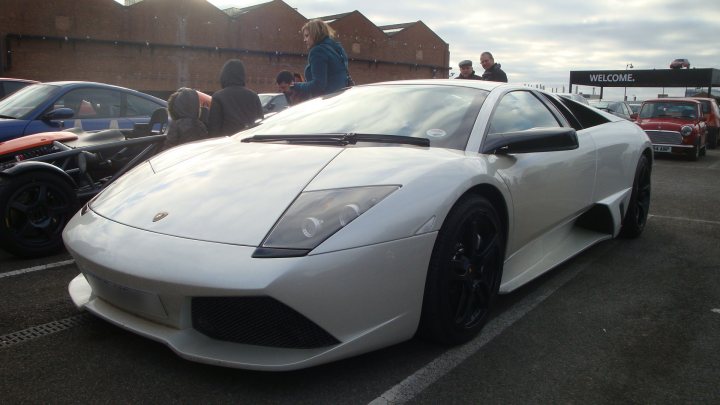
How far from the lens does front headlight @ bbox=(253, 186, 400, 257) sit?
1.95 metres

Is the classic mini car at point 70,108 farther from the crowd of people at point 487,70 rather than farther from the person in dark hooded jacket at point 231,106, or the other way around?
the crowd of people at point 487,70

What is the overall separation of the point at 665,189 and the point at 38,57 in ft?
93.3

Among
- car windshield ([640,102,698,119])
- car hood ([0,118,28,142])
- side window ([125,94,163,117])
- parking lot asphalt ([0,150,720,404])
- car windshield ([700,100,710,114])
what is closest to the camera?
parking lot asphalt ([0,150,720,404])

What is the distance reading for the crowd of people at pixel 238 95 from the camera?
4.80 meters

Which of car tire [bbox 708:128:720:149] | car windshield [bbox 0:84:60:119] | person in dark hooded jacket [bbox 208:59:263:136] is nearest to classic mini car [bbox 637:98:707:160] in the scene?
car tire [bbox 708:128:720:149]

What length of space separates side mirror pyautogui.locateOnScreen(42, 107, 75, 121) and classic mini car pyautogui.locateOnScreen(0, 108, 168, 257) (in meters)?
1.38

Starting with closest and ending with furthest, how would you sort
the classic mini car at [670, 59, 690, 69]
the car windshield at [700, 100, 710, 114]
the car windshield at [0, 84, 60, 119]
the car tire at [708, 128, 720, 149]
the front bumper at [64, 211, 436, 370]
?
the front bumper at [64, 211, 436, 370], the car windshield at [0, 84, 60, 119], the car windshield at [700, 100, 710, 114], the car tire at [708, 128, 720, 149], the classic mini car at [670, 59, 690, 69]

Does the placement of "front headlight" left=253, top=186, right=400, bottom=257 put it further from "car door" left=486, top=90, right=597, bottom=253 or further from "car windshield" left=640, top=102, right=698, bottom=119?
"car windshield" left=640, top=102, right=698, bottom=119

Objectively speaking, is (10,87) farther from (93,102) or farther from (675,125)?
(675,125)

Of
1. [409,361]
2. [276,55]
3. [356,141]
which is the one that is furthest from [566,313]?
[276,55]

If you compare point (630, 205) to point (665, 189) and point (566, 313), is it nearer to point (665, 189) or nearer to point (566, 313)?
point (566, 313)

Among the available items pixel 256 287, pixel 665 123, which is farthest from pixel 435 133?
pixel 665 123

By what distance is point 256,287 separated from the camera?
1.85 m

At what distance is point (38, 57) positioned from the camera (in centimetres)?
2753
